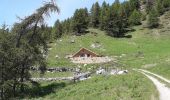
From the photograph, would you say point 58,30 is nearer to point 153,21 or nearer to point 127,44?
point 153,21

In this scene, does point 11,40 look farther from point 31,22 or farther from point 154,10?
point 154,10

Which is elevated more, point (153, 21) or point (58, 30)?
point (153, 21)

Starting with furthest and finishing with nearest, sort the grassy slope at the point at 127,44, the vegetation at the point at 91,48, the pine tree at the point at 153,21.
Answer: the pine tree at the point at 153,21, the grassy slope at the point at 127,44, the vegetation at the point at 91,48

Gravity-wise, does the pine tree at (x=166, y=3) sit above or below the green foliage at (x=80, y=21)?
above

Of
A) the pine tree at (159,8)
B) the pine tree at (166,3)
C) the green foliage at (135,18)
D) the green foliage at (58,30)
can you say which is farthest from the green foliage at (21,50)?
the pine tree at (166,3)

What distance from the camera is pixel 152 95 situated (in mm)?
34594

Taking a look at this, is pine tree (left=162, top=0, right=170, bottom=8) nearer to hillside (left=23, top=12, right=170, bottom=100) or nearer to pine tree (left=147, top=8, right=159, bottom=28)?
hillside (left=23, top=12, right=170, bottom=100)

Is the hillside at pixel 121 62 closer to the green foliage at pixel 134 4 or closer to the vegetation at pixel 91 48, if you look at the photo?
the vegetation at pixel 91 48

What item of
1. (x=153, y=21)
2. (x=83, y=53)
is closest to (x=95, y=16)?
(x=153, y=21)

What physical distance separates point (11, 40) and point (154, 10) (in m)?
108

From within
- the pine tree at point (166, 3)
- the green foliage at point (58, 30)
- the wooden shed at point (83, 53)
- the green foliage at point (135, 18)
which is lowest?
the wooden shed at point (83, 53)

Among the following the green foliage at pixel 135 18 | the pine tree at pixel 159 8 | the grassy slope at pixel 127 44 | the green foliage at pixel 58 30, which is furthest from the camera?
the pine tree at pixel 159 8

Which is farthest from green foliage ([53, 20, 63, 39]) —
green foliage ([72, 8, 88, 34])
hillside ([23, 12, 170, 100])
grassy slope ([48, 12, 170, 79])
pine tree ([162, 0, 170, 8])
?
pine tree ([162, 0, 170, 8])

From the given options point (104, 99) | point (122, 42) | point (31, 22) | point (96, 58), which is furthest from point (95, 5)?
point (104, 99)
